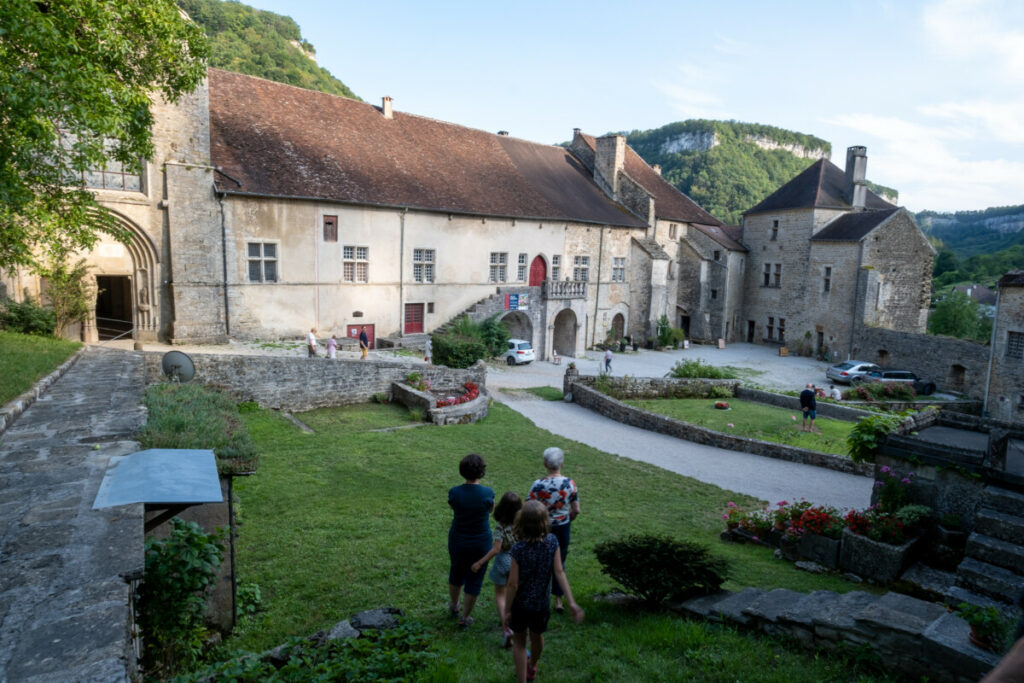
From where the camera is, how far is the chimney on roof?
38.3 metres

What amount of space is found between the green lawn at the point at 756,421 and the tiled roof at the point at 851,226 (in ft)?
63.4

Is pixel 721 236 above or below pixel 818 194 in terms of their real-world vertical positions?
below

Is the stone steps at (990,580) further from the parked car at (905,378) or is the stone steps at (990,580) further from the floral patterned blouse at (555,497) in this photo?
the parked car at (905,378)

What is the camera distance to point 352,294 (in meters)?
25.3

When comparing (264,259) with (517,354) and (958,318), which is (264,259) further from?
(958,318)

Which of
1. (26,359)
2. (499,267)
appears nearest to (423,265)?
(499,267)

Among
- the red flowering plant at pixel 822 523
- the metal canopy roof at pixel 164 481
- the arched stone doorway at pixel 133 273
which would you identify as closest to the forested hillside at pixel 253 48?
the arched stone doorway at pixel 133 273

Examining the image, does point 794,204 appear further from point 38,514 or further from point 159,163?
point 38,514

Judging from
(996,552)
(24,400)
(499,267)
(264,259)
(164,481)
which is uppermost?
(499,267)

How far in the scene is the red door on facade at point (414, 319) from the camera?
27.9 m

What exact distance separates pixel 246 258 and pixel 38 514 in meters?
19.1

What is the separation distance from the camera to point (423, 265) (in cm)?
2802

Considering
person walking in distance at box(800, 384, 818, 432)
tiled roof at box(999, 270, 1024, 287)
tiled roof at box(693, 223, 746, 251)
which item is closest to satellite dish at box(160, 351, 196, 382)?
person walking in distance at box(800, 384, 818, 432)

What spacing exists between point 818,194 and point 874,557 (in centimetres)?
3606
